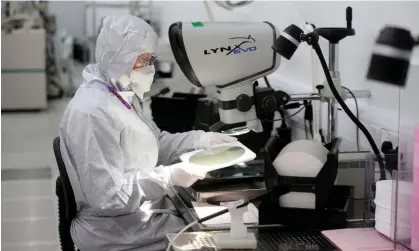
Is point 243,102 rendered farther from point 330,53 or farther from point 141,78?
point 141,78

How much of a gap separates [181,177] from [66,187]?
1.26 feet

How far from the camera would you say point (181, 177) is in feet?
5.57

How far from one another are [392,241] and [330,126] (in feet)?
1.67

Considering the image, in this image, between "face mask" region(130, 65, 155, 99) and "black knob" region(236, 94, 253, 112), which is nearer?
"black knob" region(236, 94, 253, 112)

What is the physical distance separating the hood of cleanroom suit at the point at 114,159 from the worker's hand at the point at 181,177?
4 cm

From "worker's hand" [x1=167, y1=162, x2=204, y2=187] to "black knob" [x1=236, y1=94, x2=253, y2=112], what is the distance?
0.23 m

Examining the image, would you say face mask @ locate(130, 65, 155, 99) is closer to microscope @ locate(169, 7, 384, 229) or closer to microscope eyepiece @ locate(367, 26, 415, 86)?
microscope @ locate(169, 7, 384, 229)

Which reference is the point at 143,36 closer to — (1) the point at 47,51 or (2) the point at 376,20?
(2) the point at 376,20

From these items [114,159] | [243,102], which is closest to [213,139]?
[243,102]

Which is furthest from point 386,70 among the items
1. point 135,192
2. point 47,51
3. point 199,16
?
point 47,51

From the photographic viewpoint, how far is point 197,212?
5.41 ft

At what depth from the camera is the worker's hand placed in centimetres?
169

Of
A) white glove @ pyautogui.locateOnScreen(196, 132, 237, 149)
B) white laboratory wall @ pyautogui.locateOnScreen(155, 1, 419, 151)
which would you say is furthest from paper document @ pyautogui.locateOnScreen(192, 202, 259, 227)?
white laboratory wall @ pyautogui.locateOnScreen(155, 1, 419, 151)

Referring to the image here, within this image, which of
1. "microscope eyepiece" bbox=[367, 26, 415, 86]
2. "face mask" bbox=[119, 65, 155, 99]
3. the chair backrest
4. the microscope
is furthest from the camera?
"face mask" bbox=[119, 65, 155, 99]
